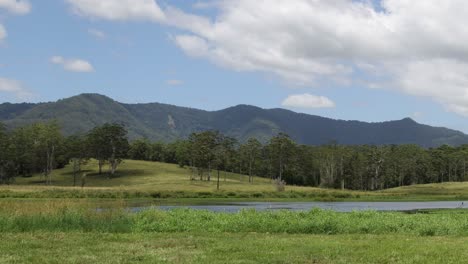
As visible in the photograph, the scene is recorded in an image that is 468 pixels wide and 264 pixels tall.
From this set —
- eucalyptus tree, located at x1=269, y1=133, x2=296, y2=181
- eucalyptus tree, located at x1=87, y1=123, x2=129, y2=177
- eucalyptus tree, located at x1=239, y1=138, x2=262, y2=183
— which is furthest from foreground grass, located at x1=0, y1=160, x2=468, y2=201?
eucalyptus tree, located at x1=269, y1=133, x2=296, y2=181

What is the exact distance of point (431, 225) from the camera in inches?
1054

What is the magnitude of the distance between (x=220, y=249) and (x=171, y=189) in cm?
9405

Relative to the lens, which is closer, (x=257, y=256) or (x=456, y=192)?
(x=257, y=256)

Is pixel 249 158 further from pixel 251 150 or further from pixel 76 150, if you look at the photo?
pixel 76 150

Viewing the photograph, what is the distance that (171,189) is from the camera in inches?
4358

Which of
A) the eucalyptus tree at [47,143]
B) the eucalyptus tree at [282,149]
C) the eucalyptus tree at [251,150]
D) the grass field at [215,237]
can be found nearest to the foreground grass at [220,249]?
the grass field at [215,237]

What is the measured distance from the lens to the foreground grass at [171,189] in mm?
93925

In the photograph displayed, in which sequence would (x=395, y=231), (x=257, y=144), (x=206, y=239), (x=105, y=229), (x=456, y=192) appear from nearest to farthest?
1. (x=206, y=239)
2. (x=105, y=229)
3. (x=395, y=231)
4. (x=456, y=192)
5. (x=257, y=144)

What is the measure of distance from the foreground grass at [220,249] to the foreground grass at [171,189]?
220 ft

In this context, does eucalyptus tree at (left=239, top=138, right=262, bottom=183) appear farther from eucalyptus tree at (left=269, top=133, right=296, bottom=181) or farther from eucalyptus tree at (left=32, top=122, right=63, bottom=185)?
eucalyptus tree at (left=32, top=122, right=63, bottom=185)

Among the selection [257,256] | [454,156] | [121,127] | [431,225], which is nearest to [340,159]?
[454,156]

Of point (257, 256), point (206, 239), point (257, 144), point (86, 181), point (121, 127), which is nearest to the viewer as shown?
point (257, 256)

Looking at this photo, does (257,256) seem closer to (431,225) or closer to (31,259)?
(31,259)

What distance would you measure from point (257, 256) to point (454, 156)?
195 metres
